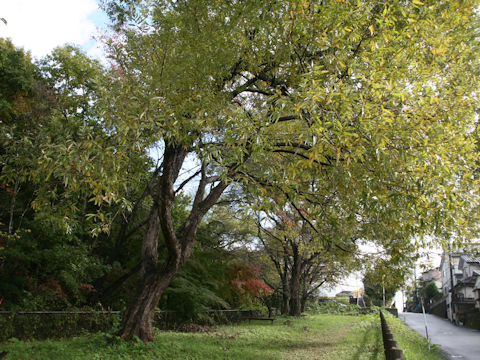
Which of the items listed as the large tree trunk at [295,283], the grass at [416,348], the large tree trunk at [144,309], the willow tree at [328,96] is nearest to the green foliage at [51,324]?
the large tree trunk at [144,309]

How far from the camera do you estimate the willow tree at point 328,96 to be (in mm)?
4859

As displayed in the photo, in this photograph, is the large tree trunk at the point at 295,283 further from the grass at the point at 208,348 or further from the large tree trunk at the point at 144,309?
the large tree trunk at the point at 144,309

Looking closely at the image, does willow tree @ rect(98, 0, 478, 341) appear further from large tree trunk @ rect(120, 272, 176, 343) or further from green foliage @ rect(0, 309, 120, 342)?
green foliage @ rect(0, 309, 120, 342)

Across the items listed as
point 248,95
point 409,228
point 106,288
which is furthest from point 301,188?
point 106,288

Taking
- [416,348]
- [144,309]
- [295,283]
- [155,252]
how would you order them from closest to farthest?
[144,309]
[155,252]
[416,348]
[295,283]

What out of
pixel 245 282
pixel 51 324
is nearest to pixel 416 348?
pixel 245 282

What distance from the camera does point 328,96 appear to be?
4.39 m

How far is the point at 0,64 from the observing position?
14203 mm

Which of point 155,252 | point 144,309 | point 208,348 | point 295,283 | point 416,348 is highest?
point 155,252

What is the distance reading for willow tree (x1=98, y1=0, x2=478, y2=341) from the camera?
4.86 metres

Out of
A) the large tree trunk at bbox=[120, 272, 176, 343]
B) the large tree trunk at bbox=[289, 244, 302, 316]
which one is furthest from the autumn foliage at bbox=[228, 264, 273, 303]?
the large tree trunk at bbox=[120, 272, 176, 343]

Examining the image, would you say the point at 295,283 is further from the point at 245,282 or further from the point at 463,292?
the point at 463,292

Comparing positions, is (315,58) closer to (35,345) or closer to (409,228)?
(409,228)

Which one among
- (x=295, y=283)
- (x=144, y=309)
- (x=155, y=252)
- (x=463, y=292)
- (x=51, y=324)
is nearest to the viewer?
(x=144, y=309)
